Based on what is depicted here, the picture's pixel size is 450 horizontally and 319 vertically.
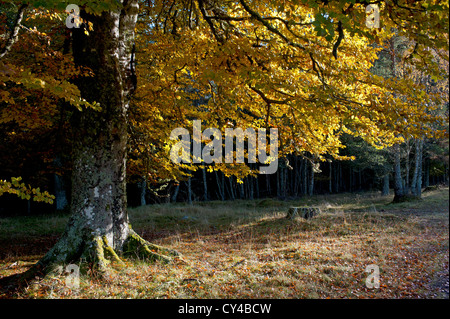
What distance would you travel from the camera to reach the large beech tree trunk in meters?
5.10

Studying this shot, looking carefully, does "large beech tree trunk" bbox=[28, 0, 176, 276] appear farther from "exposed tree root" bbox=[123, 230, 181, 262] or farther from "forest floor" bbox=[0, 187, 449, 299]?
"forest floor" bbox=[0, 187, 449, 299]

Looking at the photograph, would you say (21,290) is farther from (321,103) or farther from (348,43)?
(348,43)

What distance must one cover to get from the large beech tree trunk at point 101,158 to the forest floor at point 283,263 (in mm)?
572

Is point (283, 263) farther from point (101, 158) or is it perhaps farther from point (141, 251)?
point (101, 158)

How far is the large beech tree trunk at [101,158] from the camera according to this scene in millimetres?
5098

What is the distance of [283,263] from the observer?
225 inches

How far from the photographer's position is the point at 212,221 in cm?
1312

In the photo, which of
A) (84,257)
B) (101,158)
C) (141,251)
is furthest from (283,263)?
(101,158)

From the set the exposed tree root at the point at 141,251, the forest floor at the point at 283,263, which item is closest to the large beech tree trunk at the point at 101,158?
the exposed tree root at the point at 141,251

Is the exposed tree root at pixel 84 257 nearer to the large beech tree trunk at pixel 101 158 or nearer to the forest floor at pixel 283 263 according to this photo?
the large beech tree trunk at pixel 101 158

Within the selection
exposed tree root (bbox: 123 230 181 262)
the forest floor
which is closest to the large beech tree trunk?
exposed tree root (bbox: 123 230 181 262)

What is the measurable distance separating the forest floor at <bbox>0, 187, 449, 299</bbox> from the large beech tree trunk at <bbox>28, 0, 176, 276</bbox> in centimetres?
57
